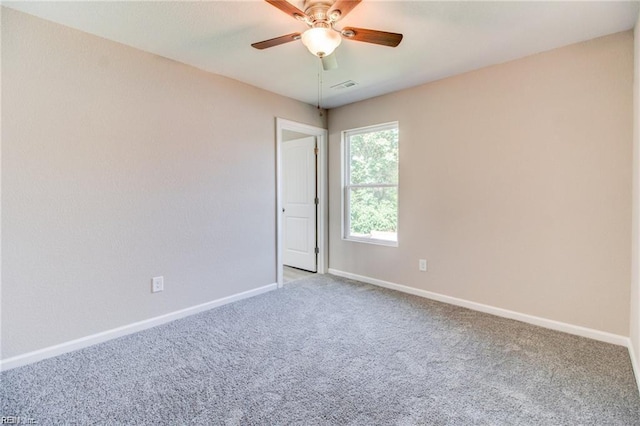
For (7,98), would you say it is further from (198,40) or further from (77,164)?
(198,40)

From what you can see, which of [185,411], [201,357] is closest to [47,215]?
[201,357]

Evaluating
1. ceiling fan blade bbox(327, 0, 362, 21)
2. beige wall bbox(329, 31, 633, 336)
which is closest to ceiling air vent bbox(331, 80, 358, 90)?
beige wall bbox(329, 31, 633, 336)

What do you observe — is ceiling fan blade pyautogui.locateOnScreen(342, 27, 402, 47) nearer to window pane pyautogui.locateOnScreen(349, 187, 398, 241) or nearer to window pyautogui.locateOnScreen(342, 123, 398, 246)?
window pyautogui.locateOnScreen(342, 123, 398, 246)

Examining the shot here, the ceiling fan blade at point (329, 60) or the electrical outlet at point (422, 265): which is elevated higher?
the ceiling fan blade at point (329, 60)

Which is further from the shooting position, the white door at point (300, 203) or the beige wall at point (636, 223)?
the white door at point (300, 203)

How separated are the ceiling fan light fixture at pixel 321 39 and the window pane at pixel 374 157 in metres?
1.96

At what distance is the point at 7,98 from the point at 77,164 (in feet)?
1.74

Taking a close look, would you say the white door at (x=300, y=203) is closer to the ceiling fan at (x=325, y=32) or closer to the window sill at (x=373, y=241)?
the window sill at (x=373, y=241)

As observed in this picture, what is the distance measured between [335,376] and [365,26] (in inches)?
93.2

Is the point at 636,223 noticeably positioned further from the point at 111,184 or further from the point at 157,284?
the point at 111,184

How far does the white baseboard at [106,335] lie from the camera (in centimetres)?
206

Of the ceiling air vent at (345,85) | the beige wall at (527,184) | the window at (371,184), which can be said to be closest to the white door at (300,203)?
the window at (371,184)

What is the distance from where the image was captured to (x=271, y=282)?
367cm

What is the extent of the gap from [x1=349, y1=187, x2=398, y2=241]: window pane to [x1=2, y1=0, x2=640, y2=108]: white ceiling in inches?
55.8
